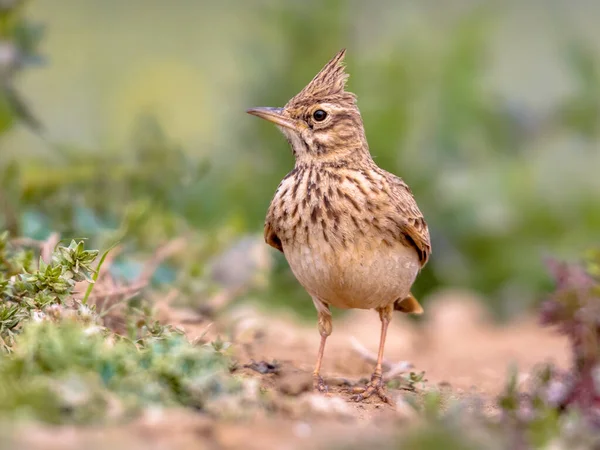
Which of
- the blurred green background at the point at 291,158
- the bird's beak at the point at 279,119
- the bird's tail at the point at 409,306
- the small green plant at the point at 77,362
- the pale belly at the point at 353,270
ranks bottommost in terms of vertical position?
the small green plant at the point at 77,362

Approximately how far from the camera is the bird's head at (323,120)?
Result: 5336 millimetres

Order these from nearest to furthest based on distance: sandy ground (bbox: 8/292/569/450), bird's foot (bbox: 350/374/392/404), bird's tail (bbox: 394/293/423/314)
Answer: sandy ground (bbox: 8/292/569/450)
bird's foot (bbox: 350/374/392/404)
bird's tail (bbox: 394/293/423/314)

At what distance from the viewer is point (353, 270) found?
A: 4.91m

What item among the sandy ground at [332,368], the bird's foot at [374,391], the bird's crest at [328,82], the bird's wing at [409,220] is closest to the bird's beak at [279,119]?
the bird's crest at [328,82]

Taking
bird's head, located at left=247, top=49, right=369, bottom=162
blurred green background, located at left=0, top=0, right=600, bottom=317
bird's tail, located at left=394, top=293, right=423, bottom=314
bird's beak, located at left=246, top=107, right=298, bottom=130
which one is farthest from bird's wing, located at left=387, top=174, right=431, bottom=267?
blurred green background, located at left=0, top=0, right=600, bottom=317

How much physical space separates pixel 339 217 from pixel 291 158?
463 cm

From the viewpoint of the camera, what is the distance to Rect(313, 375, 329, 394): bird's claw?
15.7 ft

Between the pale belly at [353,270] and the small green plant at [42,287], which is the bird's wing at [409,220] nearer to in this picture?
the pale belly at [353,270]

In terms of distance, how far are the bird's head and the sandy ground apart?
3.73 ft

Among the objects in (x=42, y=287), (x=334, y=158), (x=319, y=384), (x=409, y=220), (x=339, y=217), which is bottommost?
(x=42, y=287)

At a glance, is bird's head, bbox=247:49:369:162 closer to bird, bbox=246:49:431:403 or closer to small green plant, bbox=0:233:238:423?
bird, bbox=246:49:431:403

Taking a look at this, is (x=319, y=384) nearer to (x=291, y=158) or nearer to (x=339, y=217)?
(x=339, y=217)

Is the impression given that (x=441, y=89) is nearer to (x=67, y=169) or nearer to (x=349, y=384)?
(x=67, y=169)

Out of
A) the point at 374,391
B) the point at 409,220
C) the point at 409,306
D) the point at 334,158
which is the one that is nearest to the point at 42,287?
the point at 374,391
